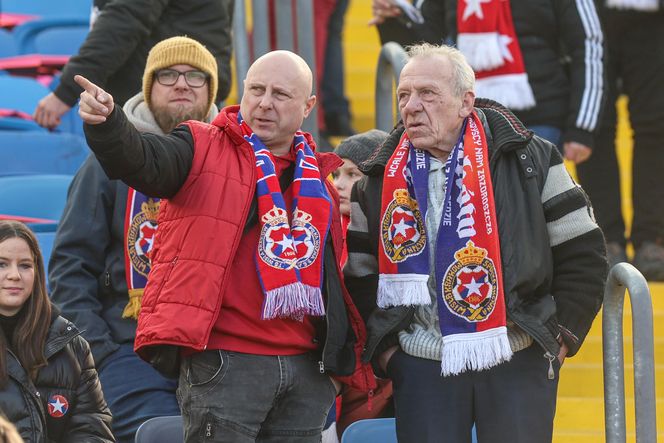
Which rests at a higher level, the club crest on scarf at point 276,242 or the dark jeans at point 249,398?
the club crest on scarf at point 276,242

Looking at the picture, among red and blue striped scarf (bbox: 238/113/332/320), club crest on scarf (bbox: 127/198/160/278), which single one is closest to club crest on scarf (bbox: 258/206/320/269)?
red and blue striped scarf (bbox: 238/113/332/320)

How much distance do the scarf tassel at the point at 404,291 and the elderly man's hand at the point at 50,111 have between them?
2.53 m

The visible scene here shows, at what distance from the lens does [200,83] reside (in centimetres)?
539

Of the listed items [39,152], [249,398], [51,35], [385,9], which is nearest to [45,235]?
[39,152]

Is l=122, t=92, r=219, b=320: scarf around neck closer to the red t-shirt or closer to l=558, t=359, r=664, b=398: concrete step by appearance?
the red t-shirt

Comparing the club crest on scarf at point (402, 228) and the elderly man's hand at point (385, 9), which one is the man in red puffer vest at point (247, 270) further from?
the elderly man's hand at point (385, 9)

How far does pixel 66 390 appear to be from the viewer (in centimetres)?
476

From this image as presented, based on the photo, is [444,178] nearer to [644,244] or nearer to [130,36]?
[130,36]

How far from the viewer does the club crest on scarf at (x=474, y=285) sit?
4.36 m

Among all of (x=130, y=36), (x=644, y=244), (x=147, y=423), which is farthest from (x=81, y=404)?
(x=644, y=244)

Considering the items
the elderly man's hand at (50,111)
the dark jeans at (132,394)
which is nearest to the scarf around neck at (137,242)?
the dark jeans at (132,394)

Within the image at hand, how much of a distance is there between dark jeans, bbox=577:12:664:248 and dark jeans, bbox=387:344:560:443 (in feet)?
9.03

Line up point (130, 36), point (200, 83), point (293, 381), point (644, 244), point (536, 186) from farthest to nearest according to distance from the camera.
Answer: point (644, 244), point (130, 36), point (200, 83), point (536, 186), point (293, 381)

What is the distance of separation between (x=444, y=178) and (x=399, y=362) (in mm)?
566
